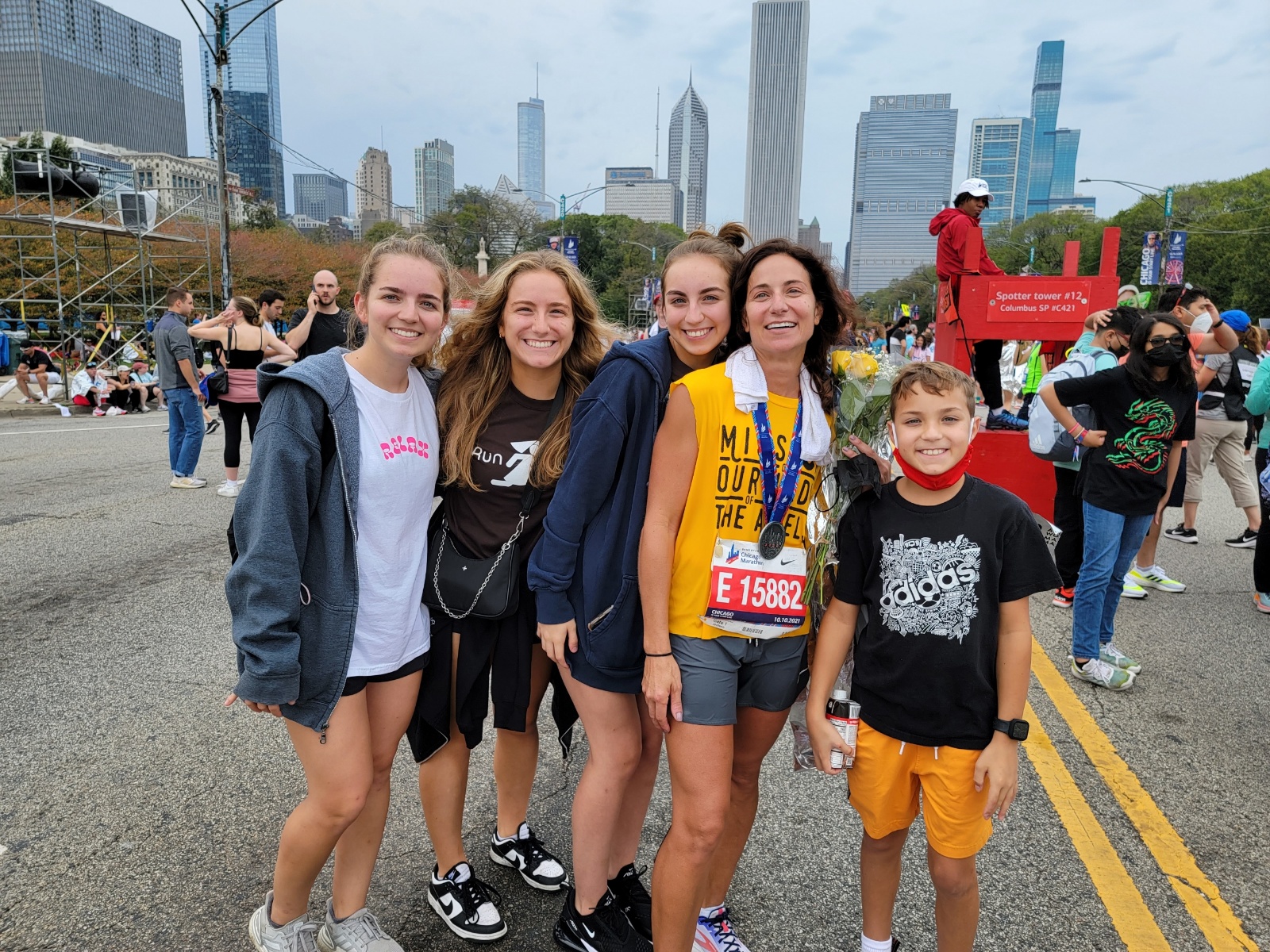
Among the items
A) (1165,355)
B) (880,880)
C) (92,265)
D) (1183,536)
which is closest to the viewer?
(880,880)

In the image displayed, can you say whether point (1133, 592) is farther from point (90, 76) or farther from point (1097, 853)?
point (90, 76)

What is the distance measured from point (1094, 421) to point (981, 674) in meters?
2.79

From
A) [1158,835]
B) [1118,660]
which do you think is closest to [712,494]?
[1158,835]

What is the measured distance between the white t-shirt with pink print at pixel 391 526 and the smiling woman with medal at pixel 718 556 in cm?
67

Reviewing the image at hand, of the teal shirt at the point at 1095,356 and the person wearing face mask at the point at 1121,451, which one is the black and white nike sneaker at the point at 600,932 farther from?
the teal shirt at the point at 1095,356

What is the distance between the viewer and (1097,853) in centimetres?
279

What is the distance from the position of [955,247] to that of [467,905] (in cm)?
686

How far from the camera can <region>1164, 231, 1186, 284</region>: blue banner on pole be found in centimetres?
3872

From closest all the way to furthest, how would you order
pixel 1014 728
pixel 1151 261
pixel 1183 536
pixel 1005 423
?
1. pixel 1014 728
2. pixel 1005 423
3. pixel 1183 536
4. pixel 1151 261

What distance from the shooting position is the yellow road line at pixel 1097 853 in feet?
7.82

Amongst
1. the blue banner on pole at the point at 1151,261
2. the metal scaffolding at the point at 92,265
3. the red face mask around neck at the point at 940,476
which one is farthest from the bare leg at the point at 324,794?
the blue banner on pole at the point at 1151,261

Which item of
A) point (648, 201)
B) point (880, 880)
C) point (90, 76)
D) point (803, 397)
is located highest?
point (90, 76)

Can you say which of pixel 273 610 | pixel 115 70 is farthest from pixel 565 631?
pixel 115 70

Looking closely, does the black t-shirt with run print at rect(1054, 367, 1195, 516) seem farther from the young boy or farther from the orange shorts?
the orange shorts
